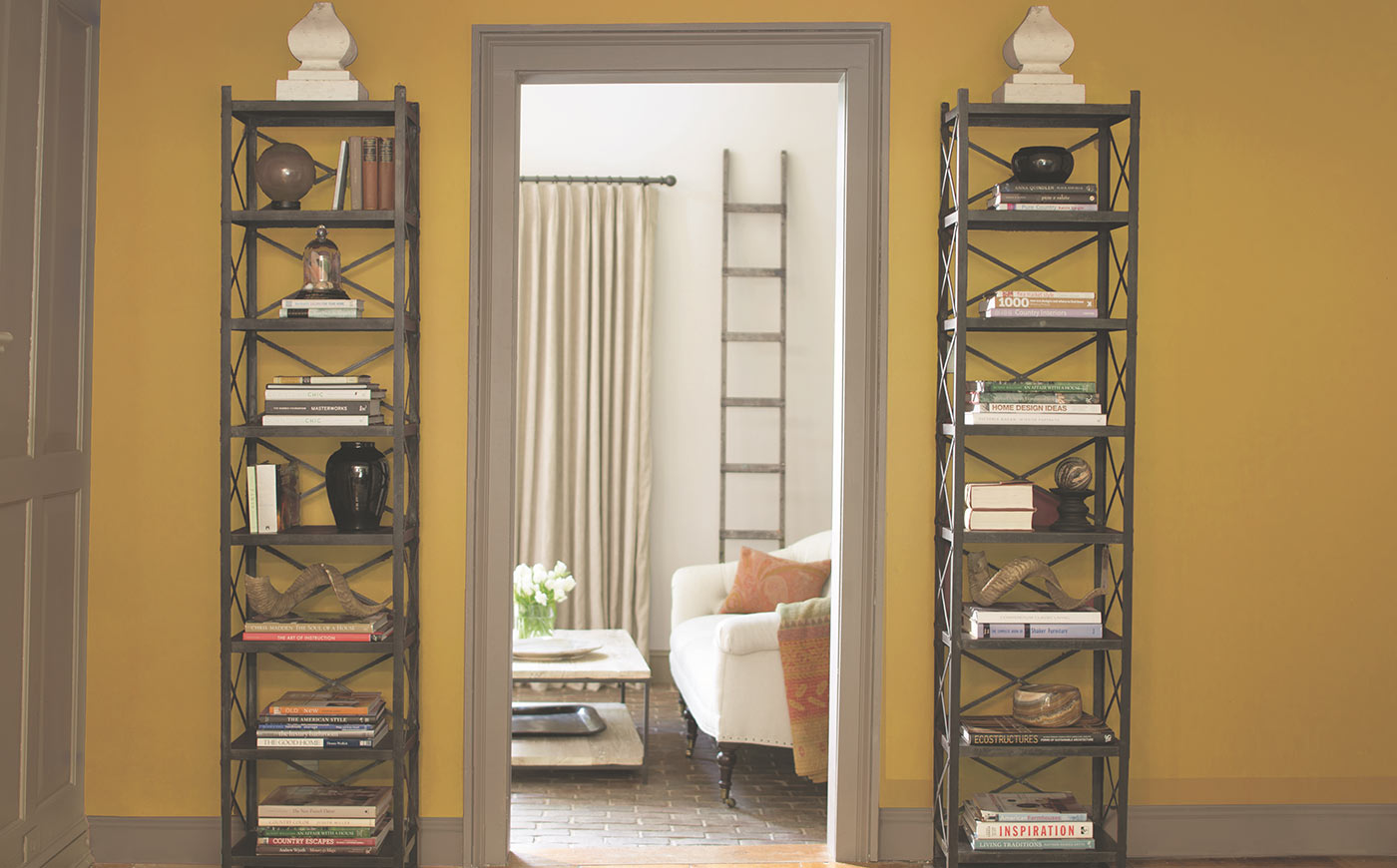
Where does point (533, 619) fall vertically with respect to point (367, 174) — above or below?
below

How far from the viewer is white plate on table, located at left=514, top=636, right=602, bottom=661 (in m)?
4.25

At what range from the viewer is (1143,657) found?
3.23 metres

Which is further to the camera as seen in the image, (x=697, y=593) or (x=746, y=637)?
(x=697, y=593)

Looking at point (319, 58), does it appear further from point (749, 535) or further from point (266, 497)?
point (749, 535)

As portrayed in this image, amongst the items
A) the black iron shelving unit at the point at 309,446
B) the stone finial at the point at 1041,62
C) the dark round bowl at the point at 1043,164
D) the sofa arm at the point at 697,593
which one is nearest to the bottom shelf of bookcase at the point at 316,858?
the black iron shelving unit at the point at 309,446

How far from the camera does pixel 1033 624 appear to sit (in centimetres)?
293

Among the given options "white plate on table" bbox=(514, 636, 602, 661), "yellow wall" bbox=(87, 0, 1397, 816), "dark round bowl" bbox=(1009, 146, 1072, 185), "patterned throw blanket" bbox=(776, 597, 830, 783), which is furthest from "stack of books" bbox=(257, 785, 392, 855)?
"dark round bowl" bbox=(1009, 146, 1072, 185)

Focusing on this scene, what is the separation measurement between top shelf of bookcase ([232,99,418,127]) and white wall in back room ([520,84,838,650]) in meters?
2.54

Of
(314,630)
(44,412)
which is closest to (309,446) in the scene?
(314,630)

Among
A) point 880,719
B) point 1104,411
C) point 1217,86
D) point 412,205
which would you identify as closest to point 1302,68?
point 1217,86

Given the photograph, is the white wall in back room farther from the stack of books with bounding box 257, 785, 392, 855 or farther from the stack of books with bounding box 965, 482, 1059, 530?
the stack of books with bounding box 257, 785, 392, 855

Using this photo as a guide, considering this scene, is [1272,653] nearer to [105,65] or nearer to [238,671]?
[238,671]

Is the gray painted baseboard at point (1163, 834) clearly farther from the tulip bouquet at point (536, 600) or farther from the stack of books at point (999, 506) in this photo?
the tulip bouquet at point (536, 600)

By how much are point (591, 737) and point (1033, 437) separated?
2.15 metres
